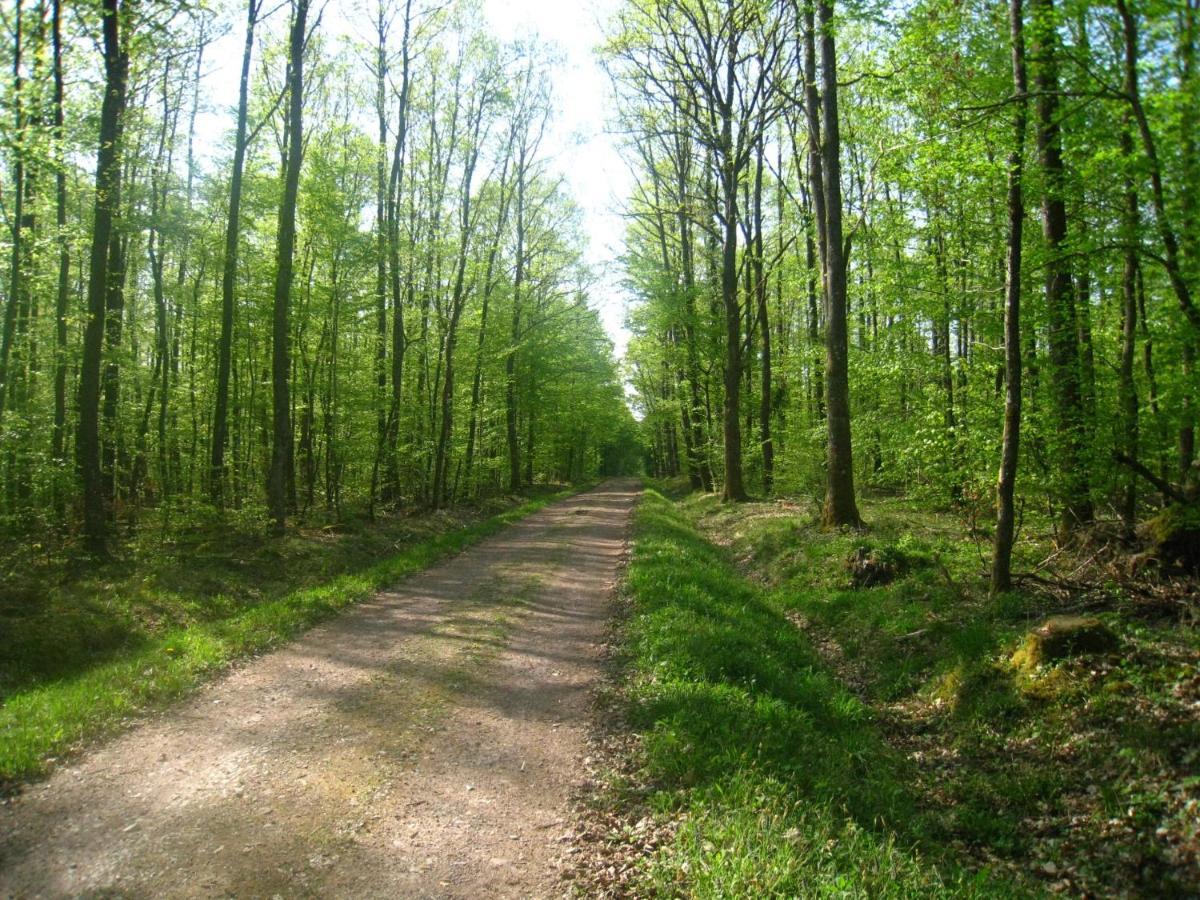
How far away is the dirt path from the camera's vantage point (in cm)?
377

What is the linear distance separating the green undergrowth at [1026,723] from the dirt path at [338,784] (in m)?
2.39

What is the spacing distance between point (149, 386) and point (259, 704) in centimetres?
1805

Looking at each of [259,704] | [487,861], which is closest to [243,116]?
[259,704]

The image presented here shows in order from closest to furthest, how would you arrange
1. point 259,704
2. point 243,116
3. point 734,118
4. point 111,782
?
1. point 111,782
2. point 259,704
3. point 243,116
4. point 734,118

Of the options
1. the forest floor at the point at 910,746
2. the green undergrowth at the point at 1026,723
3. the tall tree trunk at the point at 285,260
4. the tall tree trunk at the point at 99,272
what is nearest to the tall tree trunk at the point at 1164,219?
the forest floor at the point at 910,746

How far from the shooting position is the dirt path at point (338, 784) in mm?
3766

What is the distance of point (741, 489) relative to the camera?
883 inches

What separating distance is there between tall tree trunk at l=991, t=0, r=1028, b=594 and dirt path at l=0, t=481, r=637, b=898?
5.08m

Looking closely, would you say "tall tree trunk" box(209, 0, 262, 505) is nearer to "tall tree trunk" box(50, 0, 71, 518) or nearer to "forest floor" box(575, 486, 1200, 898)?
"tall tree trunk" box(50, 0, 71, 518)

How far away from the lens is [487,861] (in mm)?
4008

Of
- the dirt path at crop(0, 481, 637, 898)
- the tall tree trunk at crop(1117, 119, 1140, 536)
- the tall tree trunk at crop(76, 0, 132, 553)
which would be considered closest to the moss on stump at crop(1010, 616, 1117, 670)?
the tall tree trunk at crop(1117, 119, 1140, 536)

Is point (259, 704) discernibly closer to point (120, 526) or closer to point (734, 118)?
point (120, 526)

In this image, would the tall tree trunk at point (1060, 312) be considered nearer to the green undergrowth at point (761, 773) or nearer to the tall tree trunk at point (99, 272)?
the green undergrowth at point (761, 773)

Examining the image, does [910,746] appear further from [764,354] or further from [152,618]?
[764,354]
